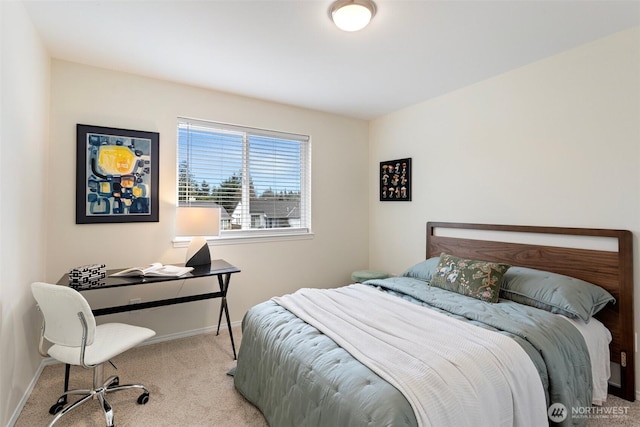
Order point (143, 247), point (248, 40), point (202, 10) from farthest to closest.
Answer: point (143, 247)
point (248, 40)
point (202, 10)

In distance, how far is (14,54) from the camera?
1794mm

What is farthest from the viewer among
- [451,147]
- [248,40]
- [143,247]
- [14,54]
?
[451,147]

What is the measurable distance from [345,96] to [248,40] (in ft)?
4.38

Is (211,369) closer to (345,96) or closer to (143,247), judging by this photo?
(143,247)

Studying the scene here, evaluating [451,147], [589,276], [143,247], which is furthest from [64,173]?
[589,276]

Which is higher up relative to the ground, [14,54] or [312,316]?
[14,54]

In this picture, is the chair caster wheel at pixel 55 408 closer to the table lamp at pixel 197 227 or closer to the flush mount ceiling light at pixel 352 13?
the table lamp at pixel 197 227

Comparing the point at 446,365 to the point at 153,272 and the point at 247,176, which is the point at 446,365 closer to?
the point at 153,272

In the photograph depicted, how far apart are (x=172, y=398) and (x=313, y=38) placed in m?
2.60

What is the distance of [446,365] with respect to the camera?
1371 mm

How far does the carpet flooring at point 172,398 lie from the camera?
6.12 feet

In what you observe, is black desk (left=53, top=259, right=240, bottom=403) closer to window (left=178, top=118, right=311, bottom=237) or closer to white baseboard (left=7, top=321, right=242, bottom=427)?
white baseboard (left=7, top=321, right=242, bottom=427)

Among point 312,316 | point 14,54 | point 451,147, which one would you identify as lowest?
point 312,316

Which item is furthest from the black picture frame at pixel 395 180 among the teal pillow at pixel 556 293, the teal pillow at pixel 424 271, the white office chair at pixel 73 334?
the white office chair at pixel 73 334
